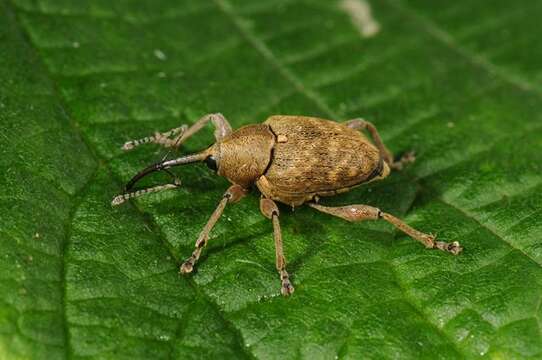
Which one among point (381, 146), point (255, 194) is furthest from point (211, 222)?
point (381, 146)

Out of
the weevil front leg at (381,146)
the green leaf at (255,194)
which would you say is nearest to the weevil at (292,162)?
the green leaf at (255,194)

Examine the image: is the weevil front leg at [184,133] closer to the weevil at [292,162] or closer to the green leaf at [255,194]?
the weevil at [292,162]

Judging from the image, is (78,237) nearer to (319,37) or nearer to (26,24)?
(26,24)

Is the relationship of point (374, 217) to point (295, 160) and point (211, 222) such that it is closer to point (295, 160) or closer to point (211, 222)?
point (295, 160)

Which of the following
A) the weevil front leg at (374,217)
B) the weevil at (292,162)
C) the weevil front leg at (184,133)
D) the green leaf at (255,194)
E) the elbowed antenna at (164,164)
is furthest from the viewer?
the weevil front leg at (184,133)

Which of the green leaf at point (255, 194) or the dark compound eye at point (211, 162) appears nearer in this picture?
the green leaf at point (255, 194)

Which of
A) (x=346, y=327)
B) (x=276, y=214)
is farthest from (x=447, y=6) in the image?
(x=346, y=327)

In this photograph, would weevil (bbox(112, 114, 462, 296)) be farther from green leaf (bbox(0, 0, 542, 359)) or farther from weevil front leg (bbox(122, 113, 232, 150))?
green leaf (bbox(0, 0, 542, 359))
